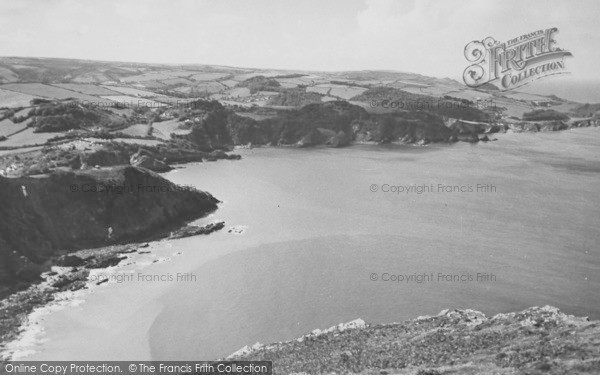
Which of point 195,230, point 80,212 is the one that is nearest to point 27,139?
point 80,212

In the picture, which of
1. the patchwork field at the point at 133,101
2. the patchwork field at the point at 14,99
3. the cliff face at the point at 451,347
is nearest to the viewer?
the cliff face at the point at 451,347

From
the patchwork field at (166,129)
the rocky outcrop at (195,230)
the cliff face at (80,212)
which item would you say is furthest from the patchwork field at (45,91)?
the rocky outcrop at (195,230)

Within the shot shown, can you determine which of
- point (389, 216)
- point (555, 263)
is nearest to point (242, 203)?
point (389, 216)

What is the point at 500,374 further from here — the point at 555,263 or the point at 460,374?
the point at 555,263

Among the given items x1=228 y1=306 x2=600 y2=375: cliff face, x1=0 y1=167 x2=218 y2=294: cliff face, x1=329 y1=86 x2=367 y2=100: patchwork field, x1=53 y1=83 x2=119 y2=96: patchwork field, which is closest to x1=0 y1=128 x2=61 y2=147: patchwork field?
x1=0 y1=167 x2=218 y2=294: cliff face

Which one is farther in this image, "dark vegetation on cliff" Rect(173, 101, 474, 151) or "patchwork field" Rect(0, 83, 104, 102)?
"dark vegetation on cliff" Rect(173, 101, 474, 151)

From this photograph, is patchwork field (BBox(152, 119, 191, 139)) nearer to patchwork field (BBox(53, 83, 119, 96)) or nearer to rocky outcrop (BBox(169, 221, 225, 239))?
patchwork field (BBox(53, 83, 119, 96))

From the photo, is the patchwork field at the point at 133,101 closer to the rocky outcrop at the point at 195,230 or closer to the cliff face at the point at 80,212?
the cliff face at the point at 80,212
